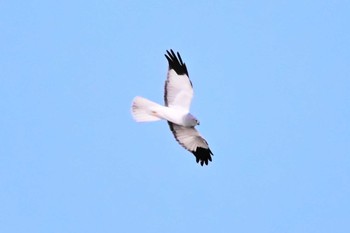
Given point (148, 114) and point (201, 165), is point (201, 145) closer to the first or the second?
point (201, 165)

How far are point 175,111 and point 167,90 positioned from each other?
81 cm

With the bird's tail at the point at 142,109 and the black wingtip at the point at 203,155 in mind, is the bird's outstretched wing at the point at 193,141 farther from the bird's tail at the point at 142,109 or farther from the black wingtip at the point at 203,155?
the bird's tail at the point at 142,109

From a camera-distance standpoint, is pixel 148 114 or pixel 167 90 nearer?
pixel 148 114

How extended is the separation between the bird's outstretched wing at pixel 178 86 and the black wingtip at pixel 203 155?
948 mm

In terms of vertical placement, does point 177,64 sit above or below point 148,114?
above

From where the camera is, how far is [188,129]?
15.2 m

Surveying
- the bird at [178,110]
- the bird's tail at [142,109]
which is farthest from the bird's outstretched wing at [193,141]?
the bird's tail at [142,109]

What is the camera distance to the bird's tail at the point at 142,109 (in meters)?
14.5

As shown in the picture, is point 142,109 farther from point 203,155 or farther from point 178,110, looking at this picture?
point 203,155

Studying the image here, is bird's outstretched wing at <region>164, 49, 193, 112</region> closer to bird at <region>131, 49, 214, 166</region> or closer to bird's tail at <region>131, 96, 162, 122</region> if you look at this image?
bird at <region>131, 49, 214, 166</region>

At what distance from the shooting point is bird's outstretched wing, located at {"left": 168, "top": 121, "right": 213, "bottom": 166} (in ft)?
50.2

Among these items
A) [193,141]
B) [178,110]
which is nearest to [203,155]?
[193,141]

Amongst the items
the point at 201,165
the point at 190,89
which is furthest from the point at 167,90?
the point at 201,165

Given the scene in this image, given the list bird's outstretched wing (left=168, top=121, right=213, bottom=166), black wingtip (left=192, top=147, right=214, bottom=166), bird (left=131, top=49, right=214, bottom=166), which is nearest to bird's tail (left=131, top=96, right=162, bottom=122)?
bird (left=131, top=49, right=214, bottom=166)
